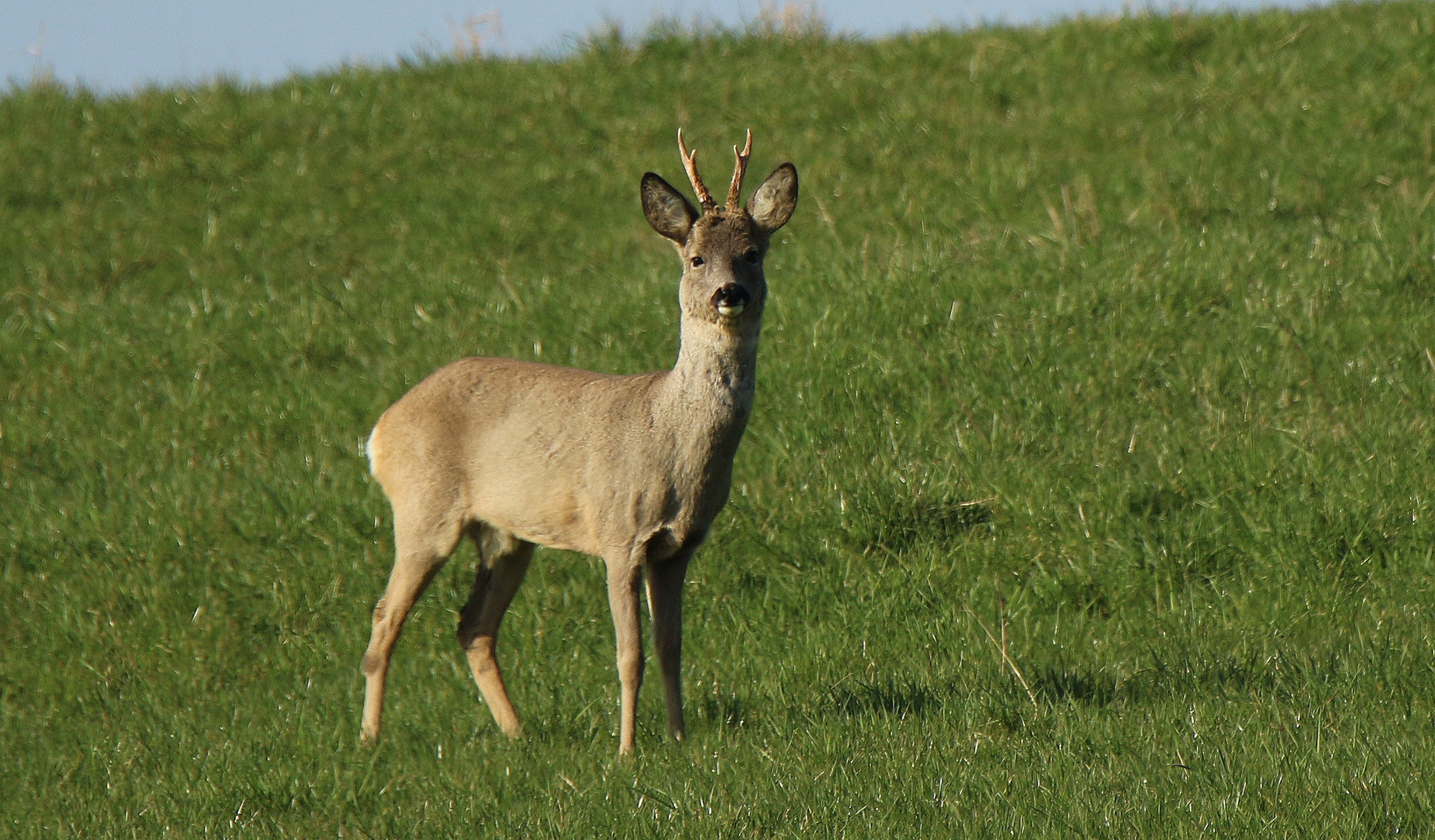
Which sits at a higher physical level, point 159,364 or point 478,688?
point 159,364

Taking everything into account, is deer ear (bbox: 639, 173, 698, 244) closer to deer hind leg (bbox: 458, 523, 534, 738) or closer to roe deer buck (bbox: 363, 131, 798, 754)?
roe deer buck (bbox: 363, 131, 798, 754)

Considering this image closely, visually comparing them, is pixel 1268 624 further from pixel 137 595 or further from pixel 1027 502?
pixel 137 595

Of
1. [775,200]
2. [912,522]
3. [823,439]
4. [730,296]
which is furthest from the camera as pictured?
[823,439]

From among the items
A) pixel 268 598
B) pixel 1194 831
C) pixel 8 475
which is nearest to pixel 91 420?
pixel 8 475

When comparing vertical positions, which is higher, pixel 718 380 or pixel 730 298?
pixel 730 298

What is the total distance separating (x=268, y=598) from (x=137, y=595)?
62cm

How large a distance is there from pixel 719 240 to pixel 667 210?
0.23m

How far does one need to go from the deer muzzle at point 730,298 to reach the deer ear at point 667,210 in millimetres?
396

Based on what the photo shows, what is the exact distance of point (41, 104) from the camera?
13.1 meters

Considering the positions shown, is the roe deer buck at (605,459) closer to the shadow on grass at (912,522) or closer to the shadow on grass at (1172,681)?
the shadow on grass at (1172,681)

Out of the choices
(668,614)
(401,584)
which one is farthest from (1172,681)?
(401,584)

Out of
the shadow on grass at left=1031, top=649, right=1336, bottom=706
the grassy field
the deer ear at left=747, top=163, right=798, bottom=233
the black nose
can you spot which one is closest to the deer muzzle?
the black nose

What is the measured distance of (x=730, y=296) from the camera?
4715 millimetres

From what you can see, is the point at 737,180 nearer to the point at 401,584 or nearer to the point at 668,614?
the point at 668,614
